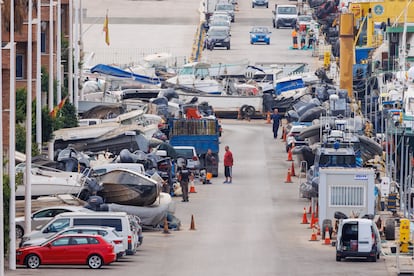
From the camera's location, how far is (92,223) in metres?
47.6

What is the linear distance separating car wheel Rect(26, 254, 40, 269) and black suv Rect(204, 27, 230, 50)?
230ft

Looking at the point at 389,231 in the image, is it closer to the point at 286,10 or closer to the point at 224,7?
the point at 286,10

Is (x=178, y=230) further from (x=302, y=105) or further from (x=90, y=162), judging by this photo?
(x=302, y=105)

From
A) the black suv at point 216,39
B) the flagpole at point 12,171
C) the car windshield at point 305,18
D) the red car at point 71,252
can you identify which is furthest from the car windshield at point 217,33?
the red car at point 71,252

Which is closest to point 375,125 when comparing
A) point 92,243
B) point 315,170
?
point 315,170

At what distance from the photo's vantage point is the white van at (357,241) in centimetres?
4675

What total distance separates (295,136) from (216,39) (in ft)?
140

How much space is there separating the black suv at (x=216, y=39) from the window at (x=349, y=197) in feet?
205

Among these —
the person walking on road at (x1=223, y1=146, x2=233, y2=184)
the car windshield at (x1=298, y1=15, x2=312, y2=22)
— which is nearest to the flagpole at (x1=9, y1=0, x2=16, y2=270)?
the person walking on road at (x1=223, y1=146, x2=233, y2=184)

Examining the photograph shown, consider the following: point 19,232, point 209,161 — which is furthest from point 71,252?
point 209,161

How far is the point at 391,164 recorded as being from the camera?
64438 mm

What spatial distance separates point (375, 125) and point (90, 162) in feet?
70.1

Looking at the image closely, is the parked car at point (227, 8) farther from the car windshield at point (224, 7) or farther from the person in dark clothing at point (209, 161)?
the person in dark clothing at point (209, 161)

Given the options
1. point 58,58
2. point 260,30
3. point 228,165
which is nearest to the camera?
point 228,165
